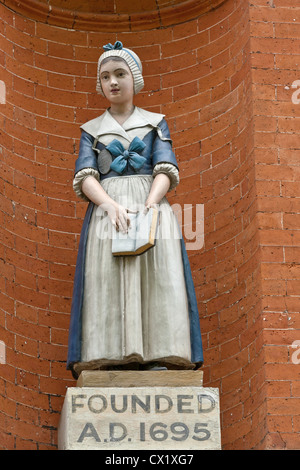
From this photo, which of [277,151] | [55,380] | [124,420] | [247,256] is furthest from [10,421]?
[277,151]

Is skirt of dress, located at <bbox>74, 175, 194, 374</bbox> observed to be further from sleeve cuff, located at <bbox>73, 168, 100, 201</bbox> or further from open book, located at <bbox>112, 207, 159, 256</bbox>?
sleeve cuff, located at <bbox>73, 168, 100, 201</bbox>

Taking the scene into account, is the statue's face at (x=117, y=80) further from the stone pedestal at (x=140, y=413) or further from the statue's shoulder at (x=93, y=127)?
the stone pedestal at (x=140, y=413)

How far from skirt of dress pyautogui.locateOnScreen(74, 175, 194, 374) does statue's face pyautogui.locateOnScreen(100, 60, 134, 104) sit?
84 centimetres

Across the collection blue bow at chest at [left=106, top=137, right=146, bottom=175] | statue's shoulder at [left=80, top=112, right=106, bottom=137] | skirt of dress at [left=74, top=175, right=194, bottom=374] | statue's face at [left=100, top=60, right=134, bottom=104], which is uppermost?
statue's face at [left=100, top=60, right=134, bottom=104]

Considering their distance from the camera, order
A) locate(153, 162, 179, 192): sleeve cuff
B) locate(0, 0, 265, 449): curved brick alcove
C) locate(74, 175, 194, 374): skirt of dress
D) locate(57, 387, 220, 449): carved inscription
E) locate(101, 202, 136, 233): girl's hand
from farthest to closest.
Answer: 1. locate(0, 0, 265, 449): curved brick alcove
2. locate(153, 162, 179, 192): sleeve cuff
3. locate(101, 202, 136, 233): girl's hand
4. locate(74, 175, 194, 374): skirt of dress
5. locate(57, 387, 220, 449): carved inscription

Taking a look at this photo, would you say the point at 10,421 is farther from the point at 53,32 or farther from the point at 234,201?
the point at 53,32

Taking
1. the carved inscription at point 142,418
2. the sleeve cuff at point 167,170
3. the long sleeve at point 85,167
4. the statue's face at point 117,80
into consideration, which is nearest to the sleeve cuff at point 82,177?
the long sleeve at point 85,167

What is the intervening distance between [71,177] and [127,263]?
164 centimetres

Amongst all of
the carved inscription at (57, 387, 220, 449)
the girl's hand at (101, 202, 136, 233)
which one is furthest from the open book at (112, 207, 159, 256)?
the carved inscription at (57, 387, 220, 449)

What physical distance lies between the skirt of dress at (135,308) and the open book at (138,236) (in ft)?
0.22

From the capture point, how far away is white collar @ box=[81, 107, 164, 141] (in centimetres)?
875

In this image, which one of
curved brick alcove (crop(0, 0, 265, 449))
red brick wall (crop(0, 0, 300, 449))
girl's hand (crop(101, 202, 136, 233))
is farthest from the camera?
curved brick alcove (crop(0, 0, 265, 449))

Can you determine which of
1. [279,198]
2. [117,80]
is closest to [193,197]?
[279,198]

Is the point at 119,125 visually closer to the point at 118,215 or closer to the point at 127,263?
the point at 118,215
